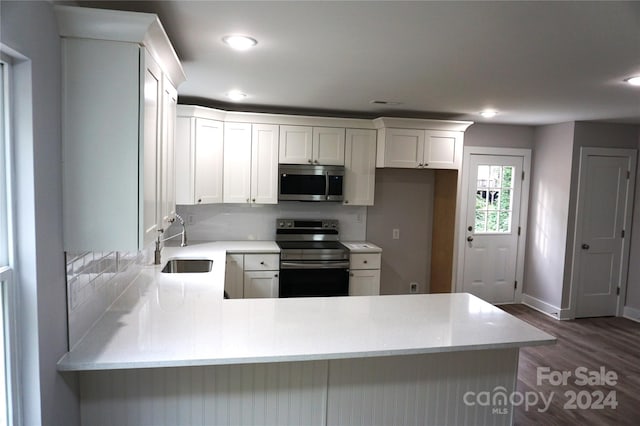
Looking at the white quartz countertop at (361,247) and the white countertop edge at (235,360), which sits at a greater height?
the white quartz countertop at (361,247)

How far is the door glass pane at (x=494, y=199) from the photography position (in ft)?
16.6

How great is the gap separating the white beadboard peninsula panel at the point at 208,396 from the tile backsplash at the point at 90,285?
0.78 ft

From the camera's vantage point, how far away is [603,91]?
10.2 feet

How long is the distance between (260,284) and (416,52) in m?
2.56

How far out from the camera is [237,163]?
4.15 meters

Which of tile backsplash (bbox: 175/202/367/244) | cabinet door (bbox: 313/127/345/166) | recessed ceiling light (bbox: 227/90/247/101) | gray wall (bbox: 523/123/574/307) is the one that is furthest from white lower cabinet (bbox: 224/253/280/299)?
gray wall (bbox: 523/123/574/307)

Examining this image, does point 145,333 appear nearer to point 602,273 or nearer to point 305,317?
point 305,317

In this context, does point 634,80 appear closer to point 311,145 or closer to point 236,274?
point 311,145

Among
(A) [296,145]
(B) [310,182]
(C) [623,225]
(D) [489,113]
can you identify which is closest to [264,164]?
(A) [296,145]

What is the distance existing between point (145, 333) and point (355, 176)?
2.97 metres

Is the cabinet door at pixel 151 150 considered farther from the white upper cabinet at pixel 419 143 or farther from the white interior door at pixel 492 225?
the white interior door at pixel 492 225

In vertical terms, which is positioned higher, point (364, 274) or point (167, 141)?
point (167, 141)

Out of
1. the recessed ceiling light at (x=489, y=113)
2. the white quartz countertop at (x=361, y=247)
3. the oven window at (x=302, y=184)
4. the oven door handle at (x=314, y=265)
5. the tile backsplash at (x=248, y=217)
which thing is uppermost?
the recessed ceiling light at (x=489, y=113)

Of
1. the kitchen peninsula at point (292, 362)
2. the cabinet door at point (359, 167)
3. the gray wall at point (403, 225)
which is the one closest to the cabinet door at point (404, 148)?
the cabinet door at point (359, 167)
